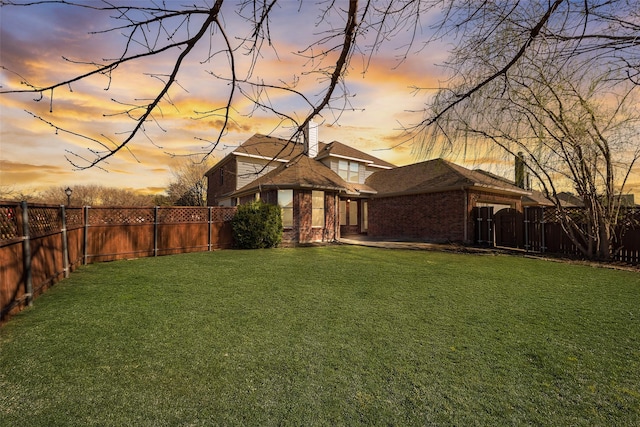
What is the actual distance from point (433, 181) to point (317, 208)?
22.0ft

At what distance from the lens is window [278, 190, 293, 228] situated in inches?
582

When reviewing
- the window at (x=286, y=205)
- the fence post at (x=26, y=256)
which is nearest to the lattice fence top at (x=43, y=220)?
the fence post at (x=26, y=256)

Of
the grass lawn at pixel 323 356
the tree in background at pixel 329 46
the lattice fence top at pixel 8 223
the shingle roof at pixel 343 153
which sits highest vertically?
the shingle roof at pixel 343 153

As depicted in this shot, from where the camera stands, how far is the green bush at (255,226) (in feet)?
41.4

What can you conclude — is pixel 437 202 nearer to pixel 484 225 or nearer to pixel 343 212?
pixel 484 225

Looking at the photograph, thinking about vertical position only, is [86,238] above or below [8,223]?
below

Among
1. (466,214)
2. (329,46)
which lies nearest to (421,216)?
(466,214)

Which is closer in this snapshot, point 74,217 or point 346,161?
point 74,217

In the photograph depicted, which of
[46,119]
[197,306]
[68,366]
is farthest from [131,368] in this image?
[46,119]

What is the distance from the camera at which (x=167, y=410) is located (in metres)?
2.19

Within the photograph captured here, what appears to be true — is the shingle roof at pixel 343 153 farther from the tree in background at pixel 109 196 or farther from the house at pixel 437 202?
the tree in background at pixel 109 196

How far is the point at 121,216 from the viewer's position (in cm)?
1009

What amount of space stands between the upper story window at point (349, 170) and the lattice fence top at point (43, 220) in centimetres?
1547

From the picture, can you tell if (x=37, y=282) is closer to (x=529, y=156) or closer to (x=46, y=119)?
(x=46, y=119)
